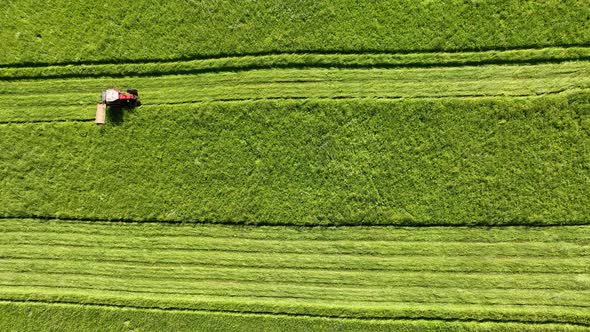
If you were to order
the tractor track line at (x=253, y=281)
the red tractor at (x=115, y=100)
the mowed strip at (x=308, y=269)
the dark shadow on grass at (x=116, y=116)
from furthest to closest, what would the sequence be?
the dark shadow on grass at (x=116, y=116) < the red tractor at (x=115, y=100) < the tractor track line at (x=253, y=281) < the mowed strip at (x=308, y=269)

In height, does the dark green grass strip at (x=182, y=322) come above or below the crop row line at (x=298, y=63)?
below

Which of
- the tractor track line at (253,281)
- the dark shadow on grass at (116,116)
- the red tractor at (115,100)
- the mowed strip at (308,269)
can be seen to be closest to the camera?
the mowed strip at (308,269)

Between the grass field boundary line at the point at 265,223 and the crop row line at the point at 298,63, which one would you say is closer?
the grass field boundary line at the point at 265,223

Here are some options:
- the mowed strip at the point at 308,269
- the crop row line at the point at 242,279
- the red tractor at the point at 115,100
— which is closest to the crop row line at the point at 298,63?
the red tractor at the point at 115,100

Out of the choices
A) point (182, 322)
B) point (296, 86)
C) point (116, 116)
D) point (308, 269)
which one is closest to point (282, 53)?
point (296, 86)

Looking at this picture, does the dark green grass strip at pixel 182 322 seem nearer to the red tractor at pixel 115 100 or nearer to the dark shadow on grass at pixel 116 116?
the dark shadow on grass at pixel 116 116

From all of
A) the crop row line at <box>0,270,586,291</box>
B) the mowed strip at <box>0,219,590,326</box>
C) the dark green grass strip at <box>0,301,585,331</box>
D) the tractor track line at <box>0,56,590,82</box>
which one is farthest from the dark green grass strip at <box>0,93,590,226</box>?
the dark green grass strip at <box>0,301,585,331</box>

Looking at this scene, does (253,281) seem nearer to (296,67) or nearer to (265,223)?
(265,223)
